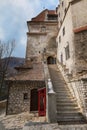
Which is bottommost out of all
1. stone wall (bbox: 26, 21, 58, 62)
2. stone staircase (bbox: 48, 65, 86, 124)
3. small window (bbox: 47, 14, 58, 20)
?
stone staircase (bbox: 48, 65, 86, 124)

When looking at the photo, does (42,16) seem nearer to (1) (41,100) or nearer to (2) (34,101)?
(2) (34,101)

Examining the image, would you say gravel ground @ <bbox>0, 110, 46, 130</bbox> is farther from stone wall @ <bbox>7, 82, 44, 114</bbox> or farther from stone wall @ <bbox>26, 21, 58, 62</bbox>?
stone wall @ <bbox>26, 21, 58, 62</bbox>

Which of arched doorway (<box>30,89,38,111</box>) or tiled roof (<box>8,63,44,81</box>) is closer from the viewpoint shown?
arched doorway (<box>30,89,38,111</box>)

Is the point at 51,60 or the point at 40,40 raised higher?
the point at 40,40

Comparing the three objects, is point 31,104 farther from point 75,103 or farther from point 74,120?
point 74,120

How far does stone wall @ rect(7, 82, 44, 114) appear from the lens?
46.1ft

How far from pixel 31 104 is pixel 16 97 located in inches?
66.8

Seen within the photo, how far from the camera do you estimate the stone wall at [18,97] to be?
14055 mm

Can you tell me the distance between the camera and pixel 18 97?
14.4 m

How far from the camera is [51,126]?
11.9ft

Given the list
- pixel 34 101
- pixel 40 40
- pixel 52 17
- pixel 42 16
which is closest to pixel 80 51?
pixel 34 101

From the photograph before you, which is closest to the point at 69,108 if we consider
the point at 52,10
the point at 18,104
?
the point at 18,104

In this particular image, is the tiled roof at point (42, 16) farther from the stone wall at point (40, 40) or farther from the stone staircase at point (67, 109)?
the stone staircase at point (67, 109)

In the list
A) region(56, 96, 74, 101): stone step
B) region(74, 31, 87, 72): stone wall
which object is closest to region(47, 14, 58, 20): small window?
region(74, 31, 87, 72): stone wall
